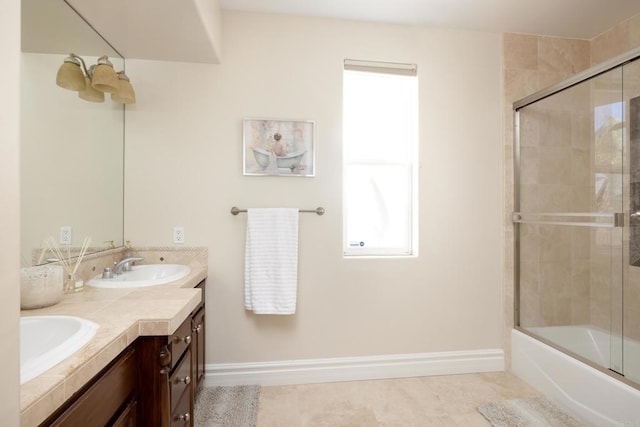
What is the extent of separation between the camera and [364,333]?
2150 millimetres

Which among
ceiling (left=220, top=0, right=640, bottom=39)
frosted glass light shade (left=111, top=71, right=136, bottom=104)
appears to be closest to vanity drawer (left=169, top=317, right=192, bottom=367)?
frosted glass light shade (left=111, top=71, right=136, bottom=104)

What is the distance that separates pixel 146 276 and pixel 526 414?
2305mm

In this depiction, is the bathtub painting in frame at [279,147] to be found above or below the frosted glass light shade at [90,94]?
below

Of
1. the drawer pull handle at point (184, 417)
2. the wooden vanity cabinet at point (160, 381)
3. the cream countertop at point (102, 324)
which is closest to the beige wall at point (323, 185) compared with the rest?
the cream countertop at point (102, 324)

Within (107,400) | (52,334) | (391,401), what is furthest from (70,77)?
(391,401)

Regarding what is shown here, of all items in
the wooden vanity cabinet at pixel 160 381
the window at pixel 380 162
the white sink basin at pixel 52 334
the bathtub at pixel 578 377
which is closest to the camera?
the white sink basin at pixel 52 334

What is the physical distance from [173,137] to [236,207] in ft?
1.95

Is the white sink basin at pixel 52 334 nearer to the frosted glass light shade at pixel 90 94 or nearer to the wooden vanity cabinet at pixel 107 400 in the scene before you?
the wooden vanity cabinet at pixel 107 400

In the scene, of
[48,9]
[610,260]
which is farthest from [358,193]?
A: [48,9]

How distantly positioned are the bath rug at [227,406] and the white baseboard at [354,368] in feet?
0.23

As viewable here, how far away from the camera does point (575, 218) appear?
1935mm

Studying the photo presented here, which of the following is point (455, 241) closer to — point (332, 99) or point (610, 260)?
point (610, 260)

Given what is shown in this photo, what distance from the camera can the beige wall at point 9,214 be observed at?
0.44m

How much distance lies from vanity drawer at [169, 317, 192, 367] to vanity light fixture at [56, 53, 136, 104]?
1.23 meters
